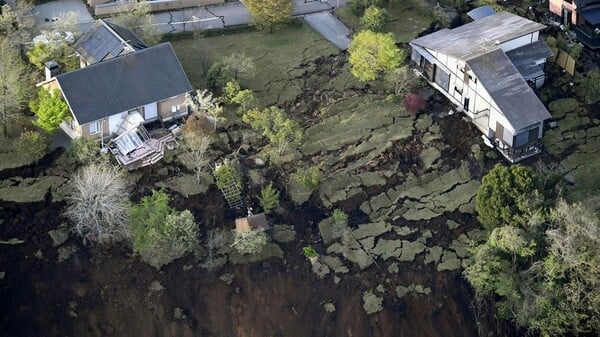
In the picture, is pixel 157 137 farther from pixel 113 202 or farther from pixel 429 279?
pixel 429 279

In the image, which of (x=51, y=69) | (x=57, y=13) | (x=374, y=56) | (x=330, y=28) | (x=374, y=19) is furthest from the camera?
(x=330, y=28)

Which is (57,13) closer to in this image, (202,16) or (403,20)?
(202,16)

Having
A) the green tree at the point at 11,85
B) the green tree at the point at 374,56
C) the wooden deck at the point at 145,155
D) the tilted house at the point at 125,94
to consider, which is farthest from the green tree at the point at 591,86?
the green tree at the point at 11,85

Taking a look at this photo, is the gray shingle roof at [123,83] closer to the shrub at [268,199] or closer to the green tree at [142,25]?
the green tree at [142,25]

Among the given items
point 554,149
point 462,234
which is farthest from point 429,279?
point 554,149

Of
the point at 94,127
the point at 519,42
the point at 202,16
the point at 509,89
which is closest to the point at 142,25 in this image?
the point at 202,16

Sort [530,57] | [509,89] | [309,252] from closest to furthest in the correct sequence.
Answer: [309,252], [509,89], [530,57]
